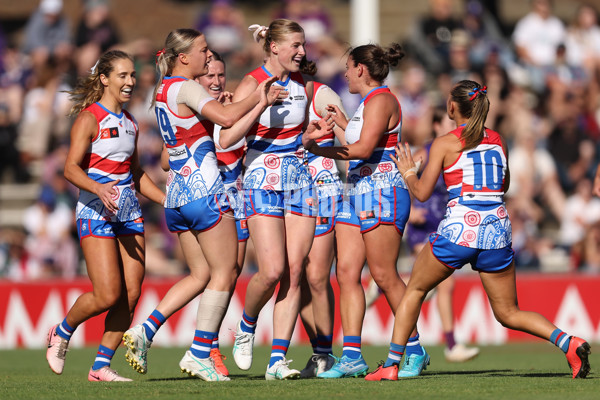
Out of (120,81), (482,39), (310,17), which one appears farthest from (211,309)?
(482,39)

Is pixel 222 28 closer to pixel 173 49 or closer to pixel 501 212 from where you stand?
pixel 173 49

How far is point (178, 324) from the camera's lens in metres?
14.0

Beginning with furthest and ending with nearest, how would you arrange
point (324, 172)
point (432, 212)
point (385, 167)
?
1. point (432, 212)
2. point (324, 172)
3. point (385, 167)

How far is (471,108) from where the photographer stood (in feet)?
24.7

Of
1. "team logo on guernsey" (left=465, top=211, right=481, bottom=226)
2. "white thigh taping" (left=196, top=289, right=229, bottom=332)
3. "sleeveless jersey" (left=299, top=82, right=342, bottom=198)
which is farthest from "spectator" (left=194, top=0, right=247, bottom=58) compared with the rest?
"team logo on guernsey" (left=465, top=211, right=481, bottom=226)

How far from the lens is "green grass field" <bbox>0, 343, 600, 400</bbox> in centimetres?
675

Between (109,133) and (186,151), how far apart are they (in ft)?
2.40

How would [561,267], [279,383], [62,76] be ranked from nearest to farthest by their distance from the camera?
1. [279,383]
2. [561,267]
3. [62,76]

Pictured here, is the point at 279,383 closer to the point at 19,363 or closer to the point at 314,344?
the point at 314,344

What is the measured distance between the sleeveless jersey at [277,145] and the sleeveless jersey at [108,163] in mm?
959

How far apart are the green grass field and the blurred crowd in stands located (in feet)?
16.4

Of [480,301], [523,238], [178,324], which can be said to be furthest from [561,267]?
[178,324]

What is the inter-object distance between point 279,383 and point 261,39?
2.68 metres

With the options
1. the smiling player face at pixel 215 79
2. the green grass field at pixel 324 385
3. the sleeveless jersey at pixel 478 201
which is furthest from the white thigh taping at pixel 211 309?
the smiling player face at pixel 215 79
